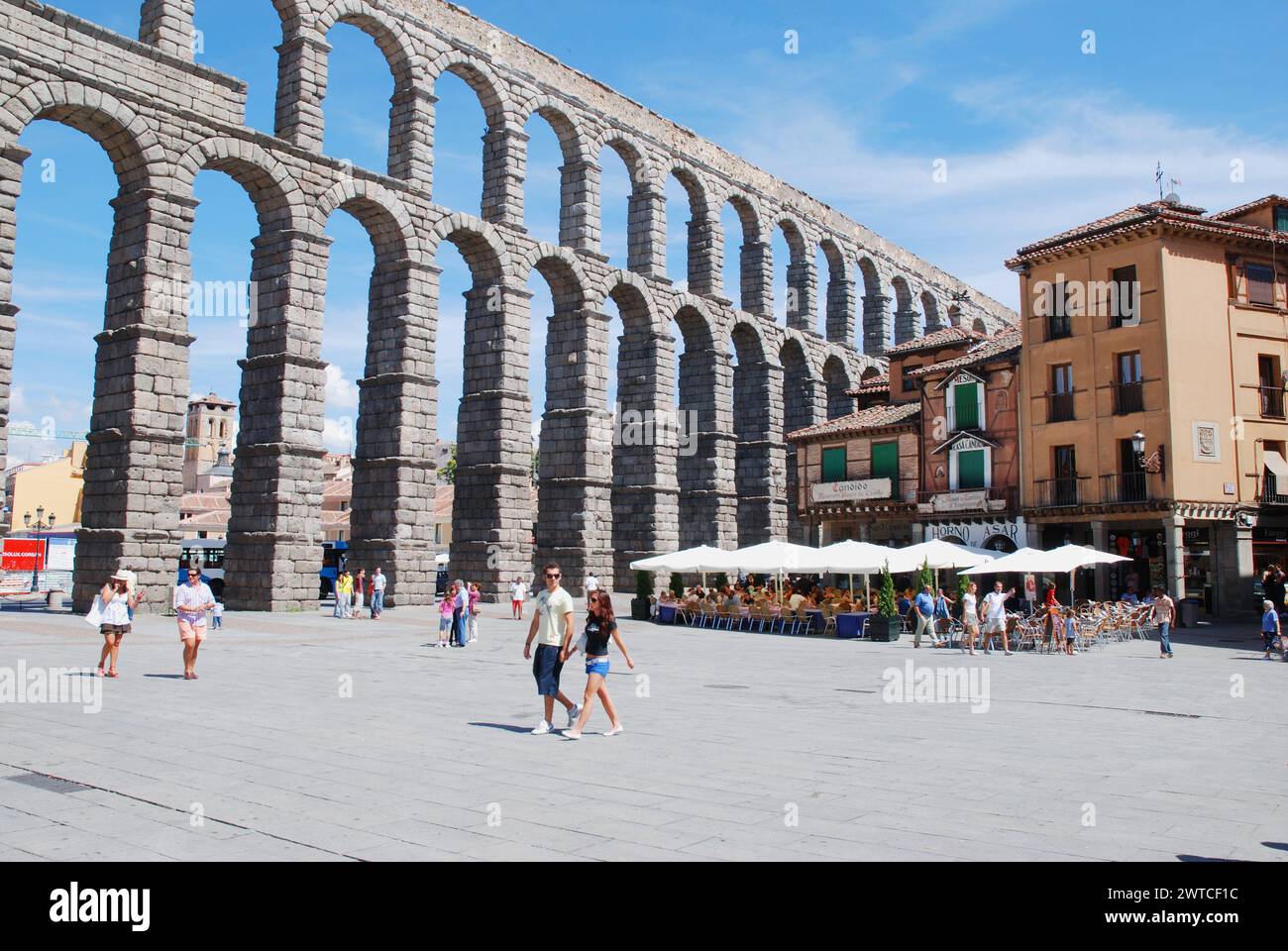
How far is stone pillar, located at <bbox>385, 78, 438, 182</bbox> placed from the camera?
34.3 metres

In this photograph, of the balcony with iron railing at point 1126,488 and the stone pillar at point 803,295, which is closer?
the balcony with iron railing at point 1126,488

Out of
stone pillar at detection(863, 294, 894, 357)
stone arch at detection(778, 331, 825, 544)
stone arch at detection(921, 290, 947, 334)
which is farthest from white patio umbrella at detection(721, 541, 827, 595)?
stone arch at detection(921, 290, 947, 334)

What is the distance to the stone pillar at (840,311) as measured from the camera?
56469 millimetres

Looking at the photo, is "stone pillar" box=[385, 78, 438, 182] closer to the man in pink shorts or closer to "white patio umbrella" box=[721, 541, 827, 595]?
"white patio umbrella" box=[721, 541, 827, 595]

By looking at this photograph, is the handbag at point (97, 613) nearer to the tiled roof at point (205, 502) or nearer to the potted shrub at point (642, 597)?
the potted shrub at point (642, 597)

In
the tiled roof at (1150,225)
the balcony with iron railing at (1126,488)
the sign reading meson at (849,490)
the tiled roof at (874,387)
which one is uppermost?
the tiled roof at (1150,225)

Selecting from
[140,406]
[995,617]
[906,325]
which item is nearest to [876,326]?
[906,325]

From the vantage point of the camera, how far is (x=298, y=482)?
29766 mm

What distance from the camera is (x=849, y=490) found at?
1597 inches

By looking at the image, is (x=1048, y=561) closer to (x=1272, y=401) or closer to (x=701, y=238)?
(x=1272, y=401)

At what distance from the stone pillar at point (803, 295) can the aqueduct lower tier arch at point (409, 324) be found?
5.08 ft

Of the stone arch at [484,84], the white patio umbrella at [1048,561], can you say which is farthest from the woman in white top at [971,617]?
the stone arch at [484,84]

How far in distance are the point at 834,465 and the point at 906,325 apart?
23933 millimetres
